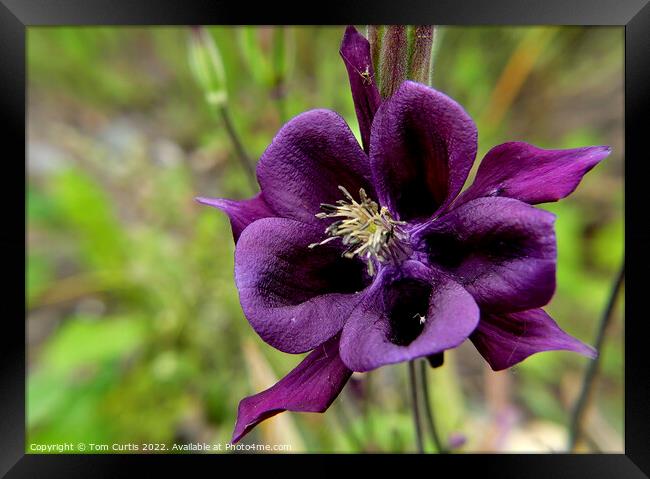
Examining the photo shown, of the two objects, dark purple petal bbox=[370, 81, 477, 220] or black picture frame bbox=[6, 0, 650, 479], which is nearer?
dark purple petal bbox=[370, 81, 477, 220]

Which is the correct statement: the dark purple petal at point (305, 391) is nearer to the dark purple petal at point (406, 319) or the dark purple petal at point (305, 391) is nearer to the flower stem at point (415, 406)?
the dark purple petal at point (406, 319)

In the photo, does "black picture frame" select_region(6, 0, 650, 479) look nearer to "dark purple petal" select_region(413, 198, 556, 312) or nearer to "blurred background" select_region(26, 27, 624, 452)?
"dark purple petal" select_region(413, 198, 556, 312)

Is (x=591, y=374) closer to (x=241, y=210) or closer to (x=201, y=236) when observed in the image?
(x=241, y=210)

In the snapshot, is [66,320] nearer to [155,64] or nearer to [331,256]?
[155,64]

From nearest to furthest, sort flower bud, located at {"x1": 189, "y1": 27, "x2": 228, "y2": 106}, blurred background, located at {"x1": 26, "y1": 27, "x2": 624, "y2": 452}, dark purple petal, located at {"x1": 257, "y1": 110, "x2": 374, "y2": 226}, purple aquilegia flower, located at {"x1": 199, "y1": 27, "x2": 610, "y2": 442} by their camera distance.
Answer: purple aquilegia flower, located at {"x1": 199, "y1": 27, "x2": 610, "y2": 442}
dark purple petal, located at {"x1": 257, "y1": 110, "x2": 374, "y2": 226}
flower bud, located at {"x1": 189, "y1": 27, "x2": 228, "y2": 106}
blurred background, located at {"x1": 26, "y1": 27, "x2": 624, "y2": 452}

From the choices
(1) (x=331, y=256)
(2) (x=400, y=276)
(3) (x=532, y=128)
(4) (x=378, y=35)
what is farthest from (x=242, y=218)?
(3) (x=532, y=128)

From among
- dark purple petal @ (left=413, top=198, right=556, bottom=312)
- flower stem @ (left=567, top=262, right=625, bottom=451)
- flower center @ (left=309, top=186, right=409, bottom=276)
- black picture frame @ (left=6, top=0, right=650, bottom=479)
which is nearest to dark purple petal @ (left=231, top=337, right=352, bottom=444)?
flower center @ (left=309, top=186, right=409, bottom=276)
